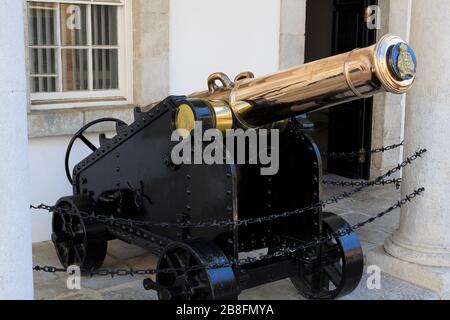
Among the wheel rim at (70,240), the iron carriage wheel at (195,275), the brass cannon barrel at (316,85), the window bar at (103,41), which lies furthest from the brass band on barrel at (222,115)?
the window bar at (103,41)

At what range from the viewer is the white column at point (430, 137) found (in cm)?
443

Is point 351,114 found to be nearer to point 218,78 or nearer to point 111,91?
point 111,91

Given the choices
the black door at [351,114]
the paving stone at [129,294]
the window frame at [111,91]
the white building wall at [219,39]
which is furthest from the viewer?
the black door at [351,114]

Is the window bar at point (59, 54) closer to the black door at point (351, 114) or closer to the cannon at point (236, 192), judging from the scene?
the cannon at point (236, 192)

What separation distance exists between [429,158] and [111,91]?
2.88 metres

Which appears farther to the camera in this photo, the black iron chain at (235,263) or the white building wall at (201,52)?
the white building wall at (201,52)

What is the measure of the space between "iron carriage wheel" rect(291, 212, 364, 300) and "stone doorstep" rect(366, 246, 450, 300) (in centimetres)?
66

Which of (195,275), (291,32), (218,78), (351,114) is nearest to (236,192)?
(195,275)

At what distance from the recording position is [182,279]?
3586 millimetres

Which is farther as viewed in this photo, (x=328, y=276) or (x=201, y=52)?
(x=201, y=52)

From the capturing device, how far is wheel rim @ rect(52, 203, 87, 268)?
15.4ft

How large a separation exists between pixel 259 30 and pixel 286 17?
0.36 metres

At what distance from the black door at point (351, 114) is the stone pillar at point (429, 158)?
3169 millimetres

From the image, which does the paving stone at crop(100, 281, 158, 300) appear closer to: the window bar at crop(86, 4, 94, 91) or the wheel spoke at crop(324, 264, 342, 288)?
the wheel spoke at crop(324, 264, 342, 288)
